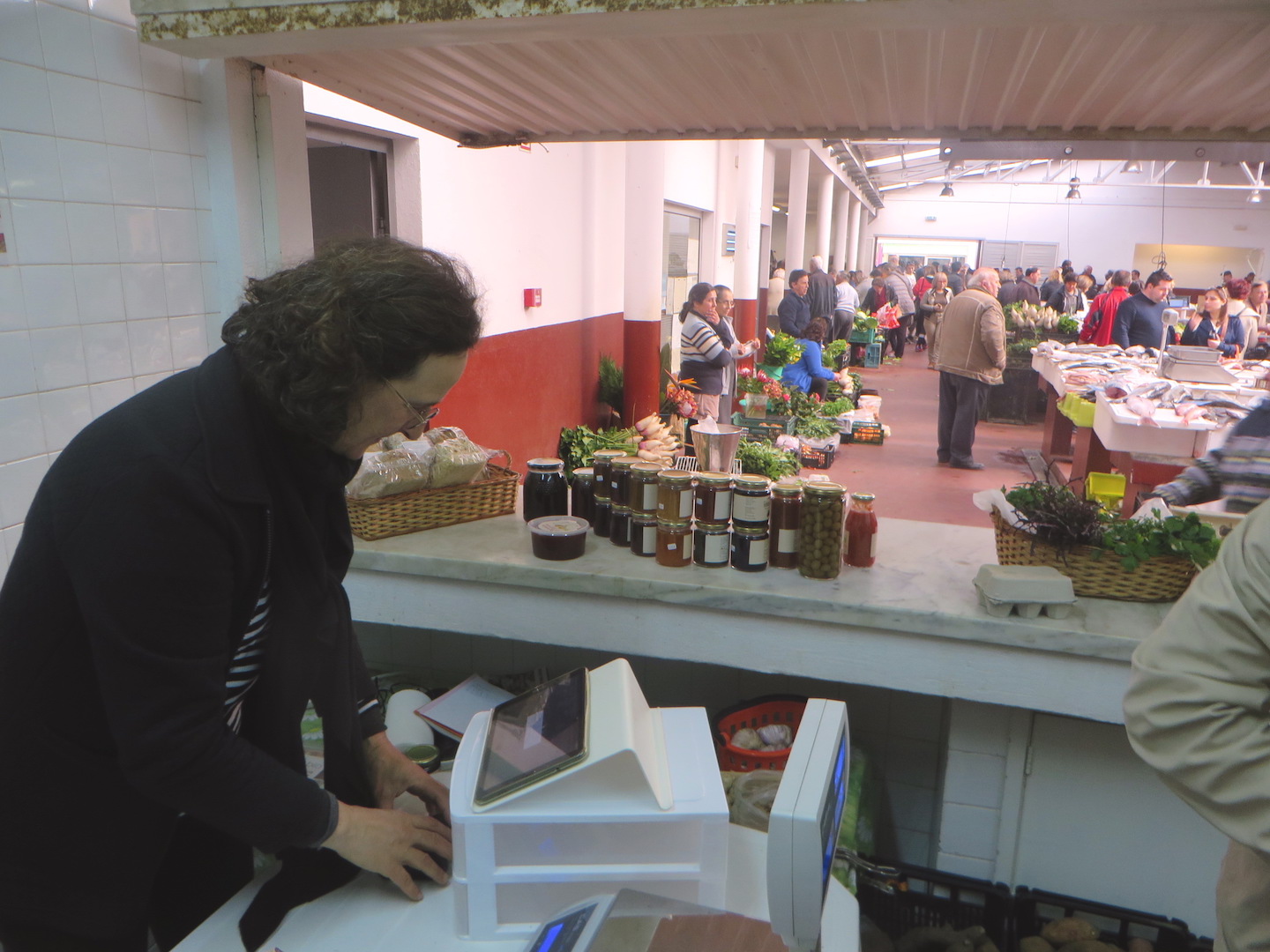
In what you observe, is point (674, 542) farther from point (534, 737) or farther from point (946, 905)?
point (946, 905)

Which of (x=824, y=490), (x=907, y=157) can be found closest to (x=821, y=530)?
(x=824, y=490)

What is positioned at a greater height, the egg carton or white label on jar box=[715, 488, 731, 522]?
white label on jar box=[715, 488, 731, 522]

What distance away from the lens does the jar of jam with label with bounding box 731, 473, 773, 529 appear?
7.28ft

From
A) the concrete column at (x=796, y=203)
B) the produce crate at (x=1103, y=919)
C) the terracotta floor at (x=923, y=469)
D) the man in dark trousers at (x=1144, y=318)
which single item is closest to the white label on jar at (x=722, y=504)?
the produce crate at (x=1103, y=919)

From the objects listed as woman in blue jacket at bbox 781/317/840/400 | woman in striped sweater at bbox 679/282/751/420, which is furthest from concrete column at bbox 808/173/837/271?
woman in striped sweater at bbox 679/282/751/420

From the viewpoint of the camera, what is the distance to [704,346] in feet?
23.9

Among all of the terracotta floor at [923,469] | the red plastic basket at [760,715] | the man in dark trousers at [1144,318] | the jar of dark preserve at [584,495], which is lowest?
the terracotta floor at [923,469]

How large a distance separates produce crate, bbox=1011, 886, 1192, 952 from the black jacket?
173 cm

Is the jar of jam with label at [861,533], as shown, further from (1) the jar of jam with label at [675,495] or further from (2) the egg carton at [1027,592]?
(1) the jar of jam with label at [675,495]

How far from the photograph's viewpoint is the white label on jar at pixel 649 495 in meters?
2.31

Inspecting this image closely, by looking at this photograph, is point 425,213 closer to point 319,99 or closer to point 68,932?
point 319,99

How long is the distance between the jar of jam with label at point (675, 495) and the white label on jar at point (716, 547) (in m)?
0.08

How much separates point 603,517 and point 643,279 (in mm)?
6043

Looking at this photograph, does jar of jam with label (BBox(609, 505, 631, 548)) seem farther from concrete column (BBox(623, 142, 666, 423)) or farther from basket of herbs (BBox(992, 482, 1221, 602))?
concrete column (BBox(623, 142, 666, 423))
